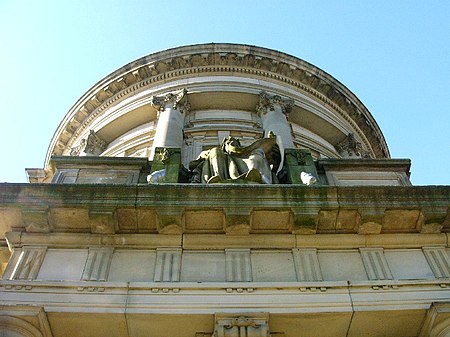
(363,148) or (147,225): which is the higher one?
(363,148)

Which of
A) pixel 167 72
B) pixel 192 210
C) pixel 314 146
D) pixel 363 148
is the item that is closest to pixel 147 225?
pixel 192 210

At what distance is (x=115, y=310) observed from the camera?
9.42 meters

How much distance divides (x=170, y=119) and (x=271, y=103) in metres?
4.40

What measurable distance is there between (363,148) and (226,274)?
53.3 feet

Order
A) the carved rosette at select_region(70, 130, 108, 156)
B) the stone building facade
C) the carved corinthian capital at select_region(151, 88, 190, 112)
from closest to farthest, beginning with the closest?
the stone building facade
the carved corinthian capital at select_region(151, 88, 190, 112)
the carved rosette at select_region(70, 130, 108, 156)

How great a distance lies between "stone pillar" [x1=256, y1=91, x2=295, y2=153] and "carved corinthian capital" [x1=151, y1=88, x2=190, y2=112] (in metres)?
3.06

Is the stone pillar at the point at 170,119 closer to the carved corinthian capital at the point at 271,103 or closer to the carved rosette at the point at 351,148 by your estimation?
the carved corinthian capital at the point at 271,103

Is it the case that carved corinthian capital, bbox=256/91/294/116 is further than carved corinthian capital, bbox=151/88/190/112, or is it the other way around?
carved corinthian capital, bbox=256/91/294/116

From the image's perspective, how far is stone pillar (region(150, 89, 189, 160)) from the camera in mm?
18641

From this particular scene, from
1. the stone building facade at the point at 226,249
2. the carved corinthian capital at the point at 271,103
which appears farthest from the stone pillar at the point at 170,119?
the stone building facade at the point at 226,249

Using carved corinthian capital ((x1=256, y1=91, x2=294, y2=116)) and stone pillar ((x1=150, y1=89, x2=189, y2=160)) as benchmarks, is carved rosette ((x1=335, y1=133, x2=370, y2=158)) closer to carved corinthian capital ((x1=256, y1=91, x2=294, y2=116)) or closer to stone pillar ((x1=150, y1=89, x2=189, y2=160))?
carved corinthian capital ((x1=256, y1=91, x2=294, y2=116))

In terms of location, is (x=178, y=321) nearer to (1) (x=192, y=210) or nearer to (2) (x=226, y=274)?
(2) (x=226, y=274)

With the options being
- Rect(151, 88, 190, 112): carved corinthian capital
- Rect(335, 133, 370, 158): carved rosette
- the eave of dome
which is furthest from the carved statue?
the eave of dome

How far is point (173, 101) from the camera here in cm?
2212
